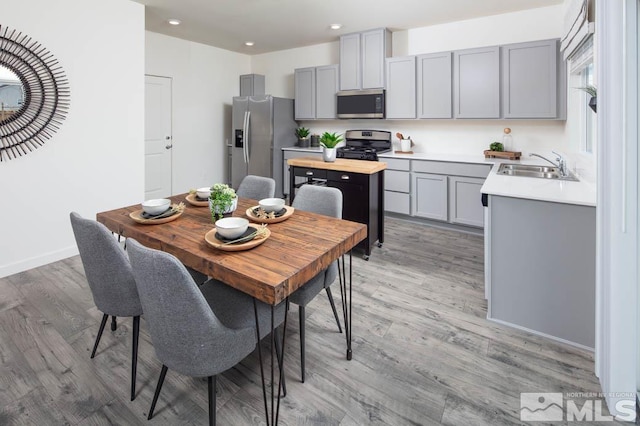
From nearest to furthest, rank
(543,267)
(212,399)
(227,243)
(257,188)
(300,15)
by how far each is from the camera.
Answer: (212,399)
(227,243)
(543,267)
(257,188)
(300,15)

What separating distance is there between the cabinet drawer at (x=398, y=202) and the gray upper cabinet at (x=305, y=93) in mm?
1925

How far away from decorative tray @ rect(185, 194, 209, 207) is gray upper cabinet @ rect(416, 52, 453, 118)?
3.32m

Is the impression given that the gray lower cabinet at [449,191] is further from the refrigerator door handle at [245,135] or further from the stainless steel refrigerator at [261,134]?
A: the refrigerator door handle at [245,135]

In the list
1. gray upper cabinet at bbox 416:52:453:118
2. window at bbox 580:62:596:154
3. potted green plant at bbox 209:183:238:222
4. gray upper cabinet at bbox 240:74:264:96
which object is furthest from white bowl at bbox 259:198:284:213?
gray upper cabinet at bbox 240:74:264:96

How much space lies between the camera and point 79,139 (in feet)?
11.4

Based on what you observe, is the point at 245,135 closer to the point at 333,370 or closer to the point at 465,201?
the point at 465,201

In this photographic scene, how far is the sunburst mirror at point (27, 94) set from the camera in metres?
2.99

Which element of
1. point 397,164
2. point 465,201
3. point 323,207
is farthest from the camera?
point 397,164

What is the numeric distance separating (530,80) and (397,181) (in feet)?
5.96

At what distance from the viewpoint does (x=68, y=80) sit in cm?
335

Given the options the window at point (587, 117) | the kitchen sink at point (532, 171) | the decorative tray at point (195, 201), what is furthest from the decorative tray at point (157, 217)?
the window at point (587, 117)

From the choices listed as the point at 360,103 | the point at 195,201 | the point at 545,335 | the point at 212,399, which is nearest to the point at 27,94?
the point at 195,201

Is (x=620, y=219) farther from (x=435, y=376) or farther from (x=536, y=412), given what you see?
(x=435, y=376)

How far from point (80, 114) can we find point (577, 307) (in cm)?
429
